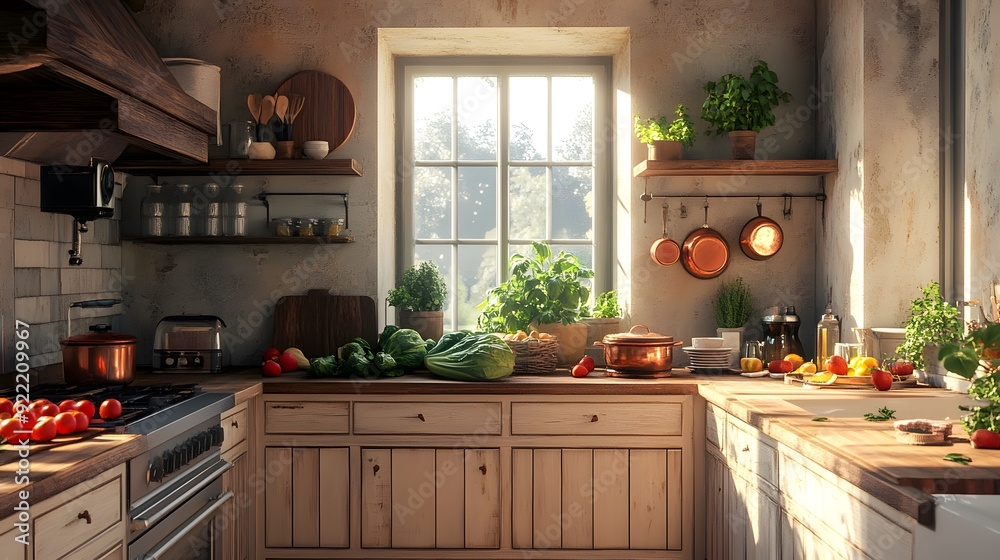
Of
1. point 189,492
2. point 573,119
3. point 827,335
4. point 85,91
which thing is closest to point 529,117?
point 573,119

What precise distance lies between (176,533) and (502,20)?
274 centimetres

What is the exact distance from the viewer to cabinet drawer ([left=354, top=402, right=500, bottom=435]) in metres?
3.50

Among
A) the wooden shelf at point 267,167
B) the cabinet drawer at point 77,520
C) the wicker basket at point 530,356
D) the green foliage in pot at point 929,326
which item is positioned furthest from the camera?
the wooden shelf at point 267,167

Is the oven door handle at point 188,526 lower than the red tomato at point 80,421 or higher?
lower

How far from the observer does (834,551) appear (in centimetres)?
218

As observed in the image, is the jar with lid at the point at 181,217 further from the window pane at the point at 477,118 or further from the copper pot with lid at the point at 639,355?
the copper pot with lid at the point at 639,355

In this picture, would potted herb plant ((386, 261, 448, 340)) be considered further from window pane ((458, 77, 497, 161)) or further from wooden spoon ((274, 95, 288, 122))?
wooden spoon ((274, 95, 288, 122))

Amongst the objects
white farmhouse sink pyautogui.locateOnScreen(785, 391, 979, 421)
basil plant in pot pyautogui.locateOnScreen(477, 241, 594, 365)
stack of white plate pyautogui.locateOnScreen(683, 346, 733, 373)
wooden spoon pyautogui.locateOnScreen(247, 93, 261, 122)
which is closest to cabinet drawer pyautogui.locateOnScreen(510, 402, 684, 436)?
A: stack of white plate pyautogui.locateOnScreen(683, 346, 733, 373)

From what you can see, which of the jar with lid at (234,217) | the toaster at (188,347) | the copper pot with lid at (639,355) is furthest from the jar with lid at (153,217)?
the copper pot with lid at (639,355)

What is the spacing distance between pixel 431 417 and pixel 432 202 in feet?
4.60

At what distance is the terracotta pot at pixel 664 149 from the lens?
3900 mm

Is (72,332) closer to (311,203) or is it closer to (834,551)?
(311,203)

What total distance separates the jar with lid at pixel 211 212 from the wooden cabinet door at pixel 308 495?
3.68 ft

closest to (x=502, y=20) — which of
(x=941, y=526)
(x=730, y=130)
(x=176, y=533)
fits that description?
(x=730, y=130)
